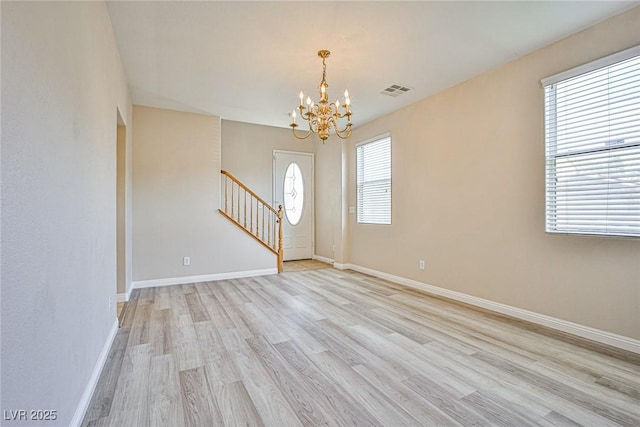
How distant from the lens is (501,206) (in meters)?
3.29

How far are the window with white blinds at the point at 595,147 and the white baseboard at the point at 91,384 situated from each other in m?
3.84

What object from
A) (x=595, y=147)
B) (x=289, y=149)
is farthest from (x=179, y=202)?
(x=595, y=147)

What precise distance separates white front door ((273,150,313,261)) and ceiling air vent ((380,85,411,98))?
3.18m

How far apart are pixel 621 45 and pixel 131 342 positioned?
16.0 feet

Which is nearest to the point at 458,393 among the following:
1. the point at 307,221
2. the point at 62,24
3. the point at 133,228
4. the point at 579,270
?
the point at 579,270

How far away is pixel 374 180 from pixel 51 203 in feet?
14.9

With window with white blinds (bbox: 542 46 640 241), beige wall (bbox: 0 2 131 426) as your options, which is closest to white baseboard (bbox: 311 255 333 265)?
window with white blinds (bbox: 542 46 640 241)

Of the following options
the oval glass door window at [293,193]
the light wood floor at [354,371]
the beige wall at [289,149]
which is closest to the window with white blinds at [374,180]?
the beige wall at [289,149]

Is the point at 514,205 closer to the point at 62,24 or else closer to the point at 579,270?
the point at 579,270

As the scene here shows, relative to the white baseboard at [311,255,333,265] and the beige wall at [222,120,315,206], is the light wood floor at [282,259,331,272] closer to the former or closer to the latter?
the white baseboard at [311,255,333,265]

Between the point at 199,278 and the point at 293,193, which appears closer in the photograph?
the point at 199,278

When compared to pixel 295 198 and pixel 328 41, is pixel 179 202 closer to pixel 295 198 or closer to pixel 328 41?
pixel 295 198

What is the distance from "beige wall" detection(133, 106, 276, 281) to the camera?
446cm

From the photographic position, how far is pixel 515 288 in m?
3.16
